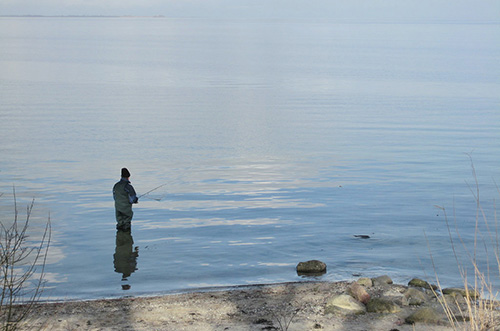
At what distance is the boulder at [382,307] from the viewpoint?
1028 cm

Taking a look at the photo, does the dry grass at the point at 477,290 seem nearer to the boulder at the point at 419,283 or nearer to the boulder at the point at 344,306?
the boulder at the point at 419,283

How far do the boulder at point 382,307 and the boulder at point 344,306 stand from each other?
109mm

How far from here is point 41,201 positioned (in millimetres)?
19484

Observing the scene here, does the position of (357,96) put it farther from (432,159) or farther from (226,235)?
(226,235)

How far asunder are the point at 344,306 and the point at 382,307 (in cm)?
59

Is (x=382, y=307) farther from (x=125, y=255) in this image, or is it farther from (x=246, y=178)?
(x=246, y=178)

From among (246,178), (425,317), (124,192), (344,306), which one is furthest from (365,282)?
(246,178)

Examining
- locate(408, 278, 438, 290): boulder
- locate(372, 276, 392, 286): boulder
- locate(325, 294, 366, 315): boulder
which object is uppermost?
locate(325, 294, 366, 315): boulder

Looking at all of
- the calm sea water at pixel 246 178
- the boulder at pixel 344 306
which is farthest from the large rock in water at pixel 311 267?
the boulder at pixel 344 306

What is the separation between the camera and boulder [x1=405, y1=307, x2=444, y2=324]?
967 cm

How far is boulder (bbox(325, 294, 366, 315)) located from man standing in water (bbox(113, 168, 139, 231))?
20.3 feet

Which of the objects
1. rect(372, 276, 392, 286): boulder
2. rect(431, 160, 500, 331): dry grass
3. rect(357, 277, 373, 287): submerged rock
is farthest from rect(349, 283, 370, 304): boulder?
rect(431, 160, 500, 331): dry grass

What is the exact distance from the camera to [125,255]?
14867 millimetres

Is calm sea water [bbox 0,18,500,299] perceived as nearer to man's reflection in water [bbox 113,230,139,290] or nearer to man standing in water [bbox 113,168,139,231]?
man's reflection in water [bbox 113,230,139,290]
